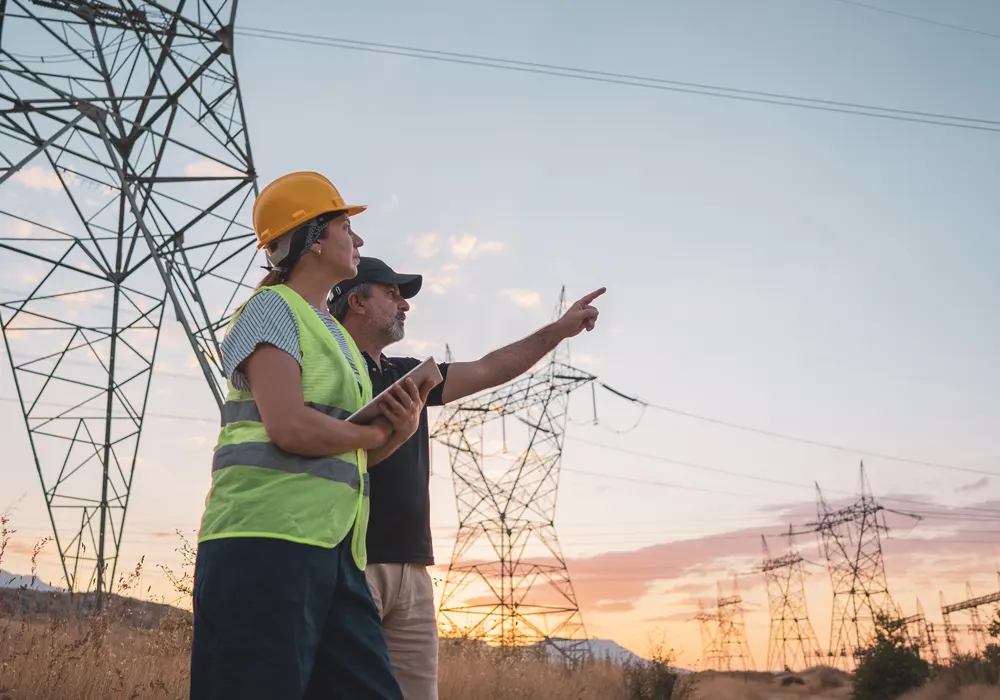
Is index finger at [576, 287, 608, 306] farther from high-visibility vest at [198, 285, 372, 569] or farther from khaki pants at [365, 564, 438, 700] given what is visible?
high-visibility vest at [198, 285, 372, 569]

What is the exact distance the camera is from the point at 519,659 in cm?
1031

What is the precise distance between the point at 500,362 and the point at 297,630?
6.62 ft

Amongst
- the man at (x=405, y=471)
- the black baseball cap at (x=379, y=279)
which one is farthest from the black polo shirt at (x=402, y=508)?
the black baseball cap at (x=379, y=279)

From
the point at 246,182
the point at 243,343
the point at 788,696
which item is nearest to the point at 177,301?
the point at 246,182

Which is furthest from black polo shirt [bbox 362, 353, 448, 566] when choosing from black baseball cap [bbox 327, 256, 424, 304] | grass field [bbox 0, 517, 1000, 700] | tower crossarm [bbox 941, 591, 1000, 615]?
tower crossarm [bbox 941, 591, 1000, 615]

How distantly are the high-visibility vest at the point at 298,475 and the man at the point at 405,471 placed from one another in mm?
1422

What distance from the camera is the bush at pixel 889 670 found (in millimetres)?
17234

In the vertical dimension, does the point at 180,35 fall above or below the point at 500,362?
above

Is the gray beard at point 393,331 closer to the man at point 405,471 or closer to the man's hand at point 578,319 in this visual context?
the man at point 405,471

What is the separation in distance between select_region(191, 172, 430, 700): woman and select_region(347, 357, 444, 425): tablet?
0.02 metres

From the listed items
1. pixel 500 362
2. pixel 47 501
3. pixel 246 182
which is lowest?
pixel 500 362

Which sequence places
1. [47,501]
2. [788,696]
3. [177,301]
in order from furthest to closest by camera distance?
[788,696], [47,501], [177,301]

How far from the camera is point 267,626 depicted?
5.78ft

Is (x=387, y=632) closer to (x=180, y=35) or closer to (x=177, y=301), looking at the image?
(x=177, y=301)
